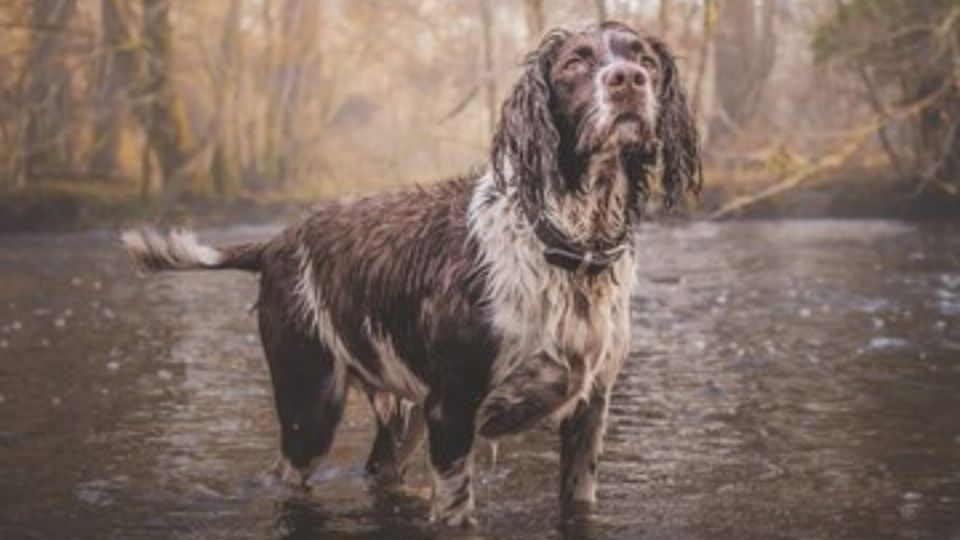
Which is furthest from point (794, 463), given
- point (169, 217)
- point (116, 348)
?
point (169, 217)

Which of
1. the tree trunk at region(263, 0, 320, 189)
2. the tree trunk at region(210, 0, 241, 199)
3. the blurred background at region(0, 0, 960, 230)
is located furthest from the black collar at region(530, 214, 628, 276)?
the tree trunk at region(263, 0, 320, 189)

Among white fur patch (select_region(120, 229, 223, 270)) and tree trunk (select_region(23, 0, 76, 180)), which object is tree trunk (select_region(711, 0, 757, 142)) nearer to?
tree trunk (select_region(23, 0, 76, 180))

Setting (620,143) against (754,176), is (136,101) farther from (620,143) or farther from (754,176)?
(620,143)

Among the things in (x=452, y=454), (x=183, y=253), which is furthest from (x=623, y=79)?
(x=183, y=253)

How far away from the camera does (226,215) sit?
100 ft

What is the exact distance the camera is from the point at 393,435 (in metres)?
6.78

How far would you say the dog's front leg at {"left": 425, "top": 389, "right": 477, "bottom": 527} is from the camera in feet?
17.4

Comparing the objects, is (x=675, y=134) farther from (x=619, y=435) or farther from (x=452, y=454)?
(x=619, y=435)

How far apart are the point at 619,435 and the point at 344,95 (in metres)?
39.3

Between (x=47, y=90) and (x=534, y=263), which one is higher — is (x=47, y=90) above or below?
below

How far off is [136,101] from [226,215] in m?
3.01

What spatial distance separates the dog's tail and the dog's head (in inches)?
75.7

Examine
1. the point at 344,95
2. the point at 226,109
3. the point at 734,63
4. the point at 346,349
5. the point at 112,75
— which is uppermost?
the point at 346,349

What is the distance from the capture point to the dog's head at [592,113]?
16.0 ft
